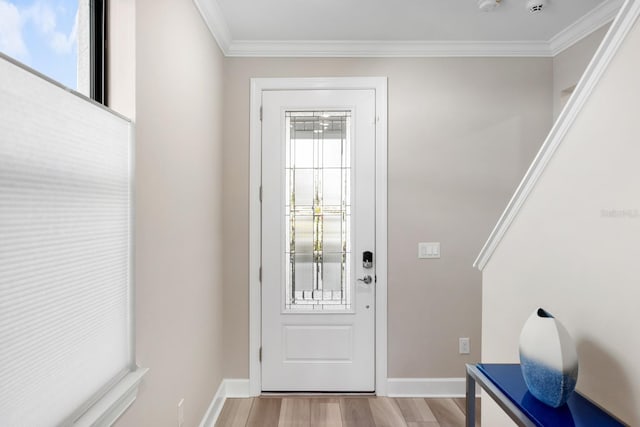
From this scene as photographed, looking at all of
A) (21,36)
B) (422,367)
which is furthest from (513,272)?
(21,36)

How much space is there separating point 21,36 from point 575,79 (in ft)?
9.73

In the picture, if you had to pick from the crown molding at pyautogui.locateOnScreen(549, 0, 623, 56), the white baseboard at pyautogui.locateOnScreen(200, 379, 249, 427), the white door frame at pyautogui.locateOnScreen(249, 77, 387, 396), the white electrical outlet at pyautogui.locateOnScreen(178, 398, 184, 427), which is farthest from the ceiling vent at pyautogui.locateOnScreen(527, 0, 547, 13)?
the white baseboard at pyautogui.locateOnScreen(200, 379, 249, 427)

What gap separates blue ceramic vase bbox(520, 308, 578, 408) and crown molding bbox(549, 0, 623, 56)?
213 centimetres

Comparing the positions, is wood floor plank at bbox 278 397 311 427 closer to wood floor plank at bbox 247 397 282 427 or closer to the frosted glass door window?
wood floor plank at bbox 247 397 282 427

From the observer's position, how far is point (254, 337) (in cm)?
260

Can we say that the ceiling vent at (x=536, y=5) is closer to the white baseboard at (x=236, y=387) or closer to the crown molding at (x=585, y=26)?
the crown molding at (x=585, y=26)

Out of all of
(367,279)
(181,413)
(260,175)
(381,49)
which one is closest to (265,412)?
(181,413)

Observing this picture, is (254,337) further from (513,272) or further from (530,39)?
(530,39)

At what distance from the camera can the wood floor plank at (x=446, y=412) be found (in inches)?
89.6

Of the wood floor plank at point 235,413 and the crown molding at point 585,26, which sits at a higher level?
the crown molding at point 585,26

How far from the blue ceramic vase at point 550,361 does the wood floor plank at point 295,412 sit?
1622 mm

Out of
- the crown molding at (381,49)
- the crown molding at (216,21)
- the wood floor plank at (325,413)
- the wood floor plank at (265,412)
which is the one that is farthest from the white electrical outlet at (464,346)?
the crown molding at (216,21)

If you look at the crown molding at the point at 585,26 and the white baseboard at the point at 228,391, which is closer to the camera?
the crown molding at the point at 585,26

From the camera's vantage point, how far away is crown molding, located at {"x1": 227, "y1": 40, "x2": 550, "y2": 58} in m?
2.55
